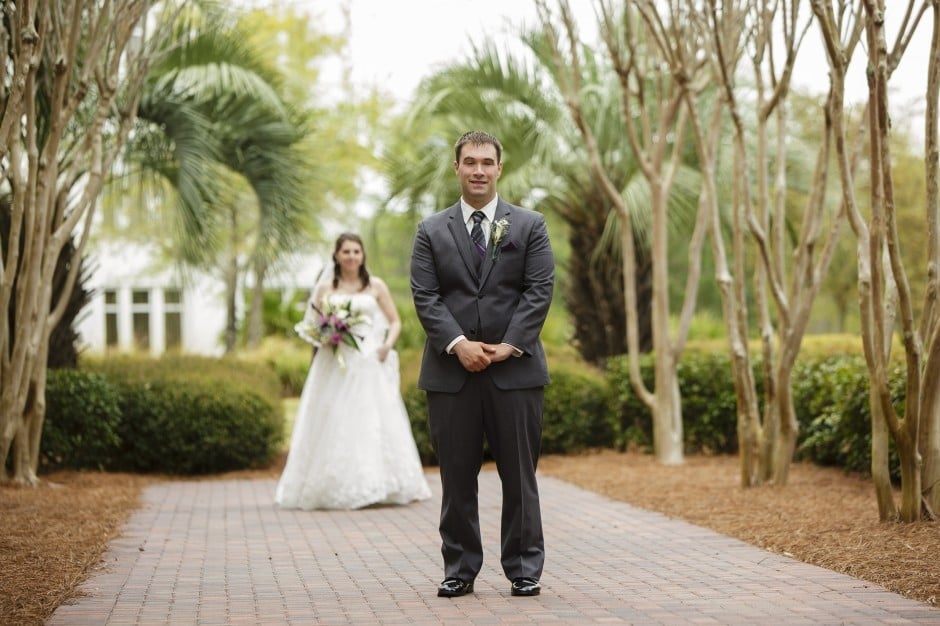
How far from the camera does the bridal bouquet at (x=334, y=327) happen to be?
10609 mm

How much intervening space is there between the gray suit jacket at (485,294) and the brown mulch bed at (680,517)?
6.91 feet

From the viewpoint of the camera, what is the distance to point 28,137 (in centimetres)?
1015

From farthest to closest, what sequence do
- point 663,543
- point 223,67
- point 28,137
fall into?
point 223,67, point 28,137, point 663,543

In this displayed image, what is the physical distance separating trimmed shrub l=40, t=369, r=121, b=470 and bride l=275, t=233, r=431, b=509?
2.58 meters

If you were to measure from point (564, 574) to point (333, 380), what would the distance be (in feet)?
14.5

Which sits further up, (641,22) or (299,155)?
(641,22)

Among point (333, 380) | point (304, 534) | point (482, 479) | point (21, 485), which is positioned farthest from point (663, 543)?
point (21, 485)

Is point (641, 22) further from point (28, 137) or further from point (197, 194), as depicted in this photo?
point (28, 137)

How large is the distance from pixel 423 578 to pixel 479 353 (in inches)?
60.1

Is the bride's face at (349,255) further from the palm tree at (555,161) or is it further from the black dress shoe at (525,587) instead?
the black dress shoe at (525,587)

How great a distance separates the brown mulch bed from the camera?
6.30 meters

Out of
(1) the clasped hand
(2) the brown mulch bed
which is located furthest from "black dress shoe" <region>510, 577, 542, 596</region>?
(2) the brown mulch bed

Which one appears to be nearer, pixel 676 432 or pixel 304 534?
pixel 304 534

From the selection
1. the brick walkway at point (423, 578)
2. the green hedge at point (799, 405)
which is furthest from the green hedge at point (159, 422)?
the green hedge at point (799, 405)
